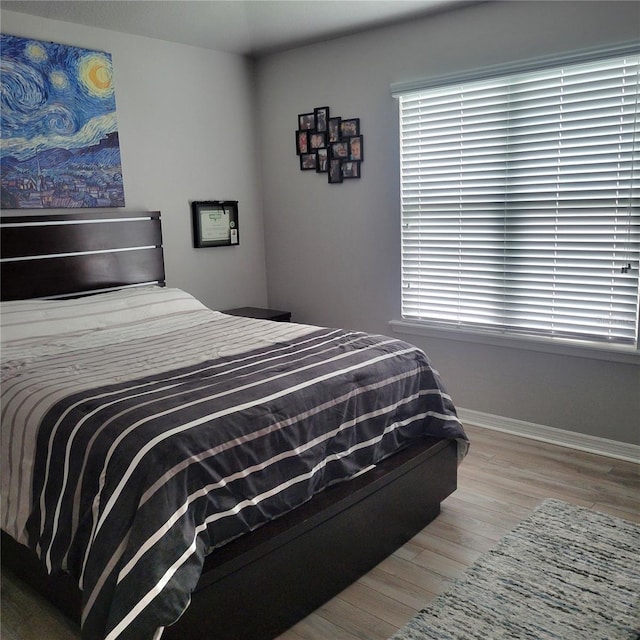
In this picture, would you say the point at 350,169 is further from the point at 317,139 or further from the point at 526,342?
the point at 526,342

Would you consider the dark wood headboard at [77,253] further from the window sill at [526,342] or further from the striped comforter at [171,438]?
the window sill at [526,342]

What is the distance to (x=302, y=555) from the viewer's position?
2.05 metres

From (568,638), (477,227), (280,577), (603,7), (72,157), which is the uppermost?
(603,7)

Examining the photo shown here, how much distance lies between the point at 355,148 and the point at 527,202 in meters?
1.28

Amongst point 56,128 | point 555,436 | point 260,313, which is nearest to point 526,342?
point 555,436

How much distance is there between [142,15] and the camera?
3570 millimetres

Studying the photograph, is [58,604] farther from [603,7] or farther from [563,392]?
[603,7]

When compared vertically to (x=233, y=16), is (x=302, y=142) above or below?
Answer: below

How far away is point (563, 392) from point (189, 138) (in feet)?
9.75

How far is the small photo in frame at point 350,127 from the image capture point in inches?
164


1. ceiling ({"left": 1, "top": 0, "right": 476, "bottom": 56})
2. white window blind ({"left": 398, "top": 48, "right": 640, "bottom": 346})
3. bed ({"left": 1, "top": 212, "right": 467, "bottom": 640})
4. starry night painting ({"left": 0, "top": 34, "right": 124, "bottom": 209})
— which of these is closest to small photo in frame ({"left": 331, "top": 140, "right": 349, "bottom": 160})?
white window blind ({"left": 398, "top": 48, "right": 640, "bottom": 346})

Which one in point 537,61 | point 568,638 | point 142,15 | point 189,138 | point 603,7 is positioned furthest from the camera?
point 189,138

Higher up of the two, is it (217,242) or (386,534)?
(217,242)

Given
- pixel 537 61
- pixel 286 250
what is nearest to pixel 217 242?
pixel 286 250
